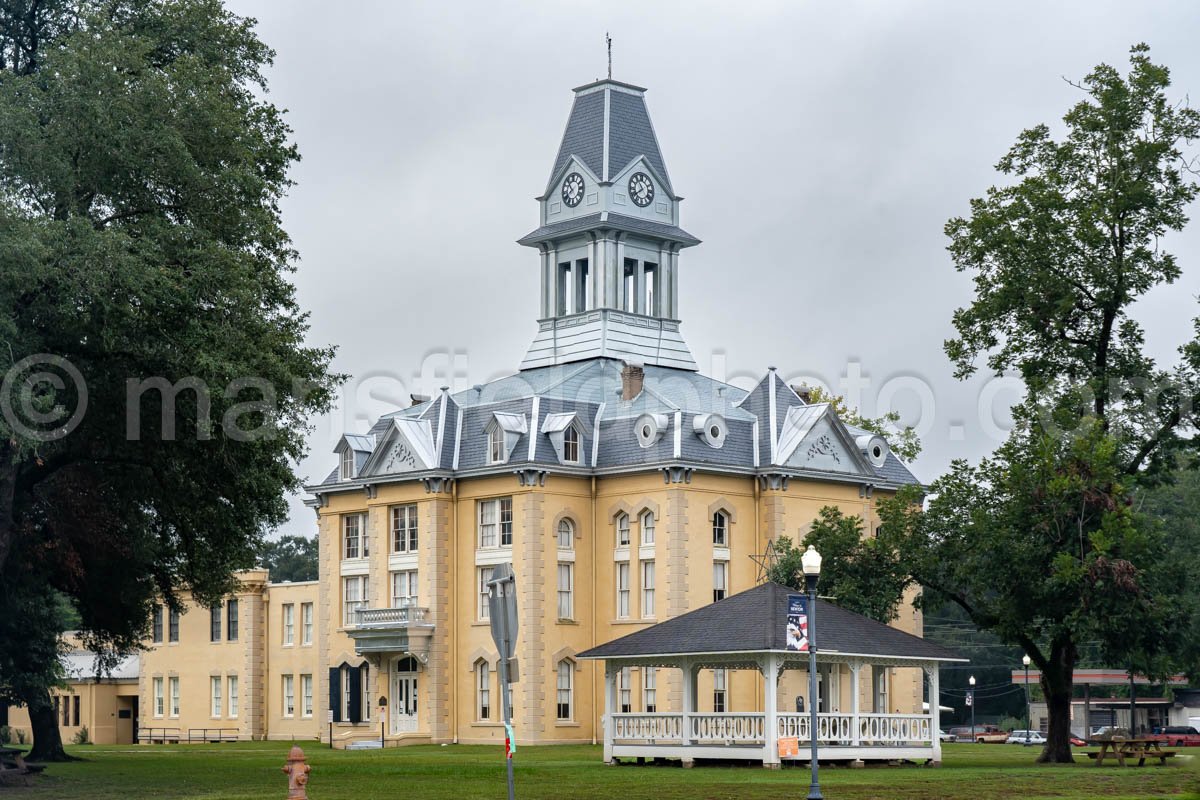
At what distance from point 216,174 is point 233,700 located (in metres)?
53.0

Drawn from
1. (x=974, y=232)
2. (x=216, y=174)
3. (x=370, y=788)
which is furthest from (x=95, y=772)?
(x=974, y=232)

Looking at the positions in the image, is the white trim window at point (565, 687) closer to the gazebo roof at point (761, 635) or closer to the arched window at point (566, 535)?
the arched window at point (566, 535)

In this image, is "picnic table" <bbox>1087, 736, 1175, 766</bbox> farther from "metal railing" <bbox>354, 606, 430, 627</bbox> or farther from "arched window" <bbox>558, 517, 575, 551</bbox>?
"metal railing" <bbox>354, 606, 430, 627</bbox>

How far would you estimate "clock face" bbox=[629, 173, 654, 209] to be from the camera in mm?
78500

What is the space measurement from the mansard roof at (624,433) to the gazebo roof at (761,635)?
22074 mm

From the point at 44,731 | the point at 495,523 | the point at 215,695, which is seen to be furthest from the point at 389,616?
the point at 44,731

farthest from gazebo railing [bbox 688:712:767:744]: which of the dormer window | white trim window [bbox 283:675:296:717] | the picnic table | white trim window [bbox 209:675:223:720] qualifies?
white trim window [bbox 209:675:223:720]

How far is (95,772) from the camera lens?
1746 inches

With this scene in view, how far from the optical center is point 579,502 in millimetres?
71562

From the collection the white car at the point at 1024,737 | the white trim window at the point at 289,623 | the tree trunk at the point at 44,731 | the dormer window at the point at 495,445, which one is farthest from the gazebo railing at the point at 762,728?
the white trim window at the point at 289,623

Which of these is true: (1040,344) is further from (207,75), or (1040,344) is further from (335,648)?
(335,648)

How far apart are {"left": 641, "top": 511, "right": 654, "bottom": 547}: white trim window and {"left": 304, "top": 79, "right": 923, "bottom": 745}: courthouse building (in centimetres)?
8

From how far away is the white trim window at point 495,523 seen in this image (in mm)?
71062

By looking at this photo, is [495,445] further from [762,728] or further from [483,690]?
[762,728]
